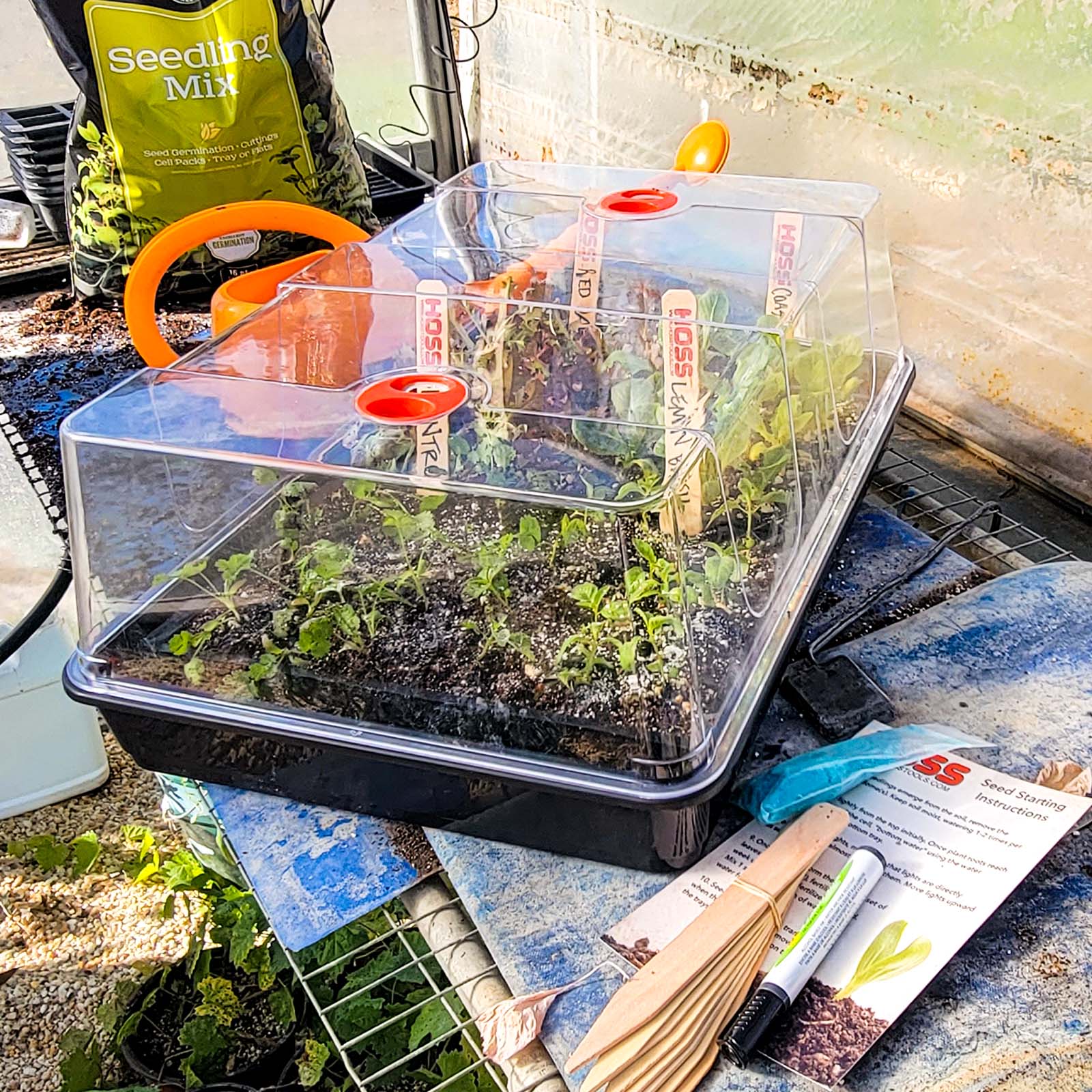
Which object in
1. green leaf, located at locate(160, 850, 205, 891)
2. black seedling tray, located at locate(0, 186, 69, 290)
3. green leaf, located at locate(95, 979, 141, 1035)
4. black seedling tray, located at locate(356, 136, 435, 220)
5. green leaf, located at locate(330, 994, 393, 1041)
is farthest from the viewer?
black seedling tray, located at locate(356, 136, 435, 220)

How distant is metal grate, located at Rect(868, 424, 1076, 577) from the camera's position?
1.33 meters

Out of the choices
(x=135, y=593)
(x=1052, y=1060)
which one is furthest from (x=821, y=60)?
(x=1052, y=1060)

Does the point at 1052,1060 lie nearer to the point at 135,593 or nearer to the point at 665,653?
the point at 665,653

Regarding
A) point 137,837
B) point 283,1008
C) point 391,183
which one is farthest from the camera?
point 391,183

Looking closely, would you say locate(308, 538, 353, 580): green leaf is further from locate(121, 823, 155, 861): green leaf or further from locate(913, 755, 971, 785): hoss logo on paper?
locate(121, 823, 155, 861): green leaf

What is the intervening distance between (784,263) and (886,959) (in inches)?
35.4

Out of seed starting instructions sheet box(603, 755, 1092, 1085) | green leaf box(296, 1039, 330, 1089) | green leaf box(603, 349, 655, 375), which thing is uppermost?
green leaf box(603, 349, 655, 375)

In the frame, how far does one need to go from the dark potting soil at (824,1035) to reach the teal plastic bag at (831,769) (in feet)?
0.56

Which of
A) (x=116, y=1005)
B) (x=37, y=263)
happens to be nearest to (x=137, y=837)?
(x=116, y=1005)

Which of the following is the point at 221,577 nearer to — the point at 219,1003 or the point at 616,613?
the point at 616,613

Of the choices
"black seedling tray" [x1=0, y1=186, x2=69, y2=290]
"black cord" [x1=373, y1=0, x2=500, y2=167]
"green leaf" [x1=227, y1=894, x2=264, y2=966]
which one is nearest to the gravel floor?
"green leaf" [x1=227, y1=894, x2=264, y2=966]

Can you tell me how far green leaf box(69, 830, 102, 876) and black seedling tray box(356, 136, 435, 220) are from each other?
1.51 m

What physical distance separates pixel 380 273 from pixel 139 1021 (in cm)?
109

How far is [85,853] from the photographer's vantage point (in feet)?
5.19
